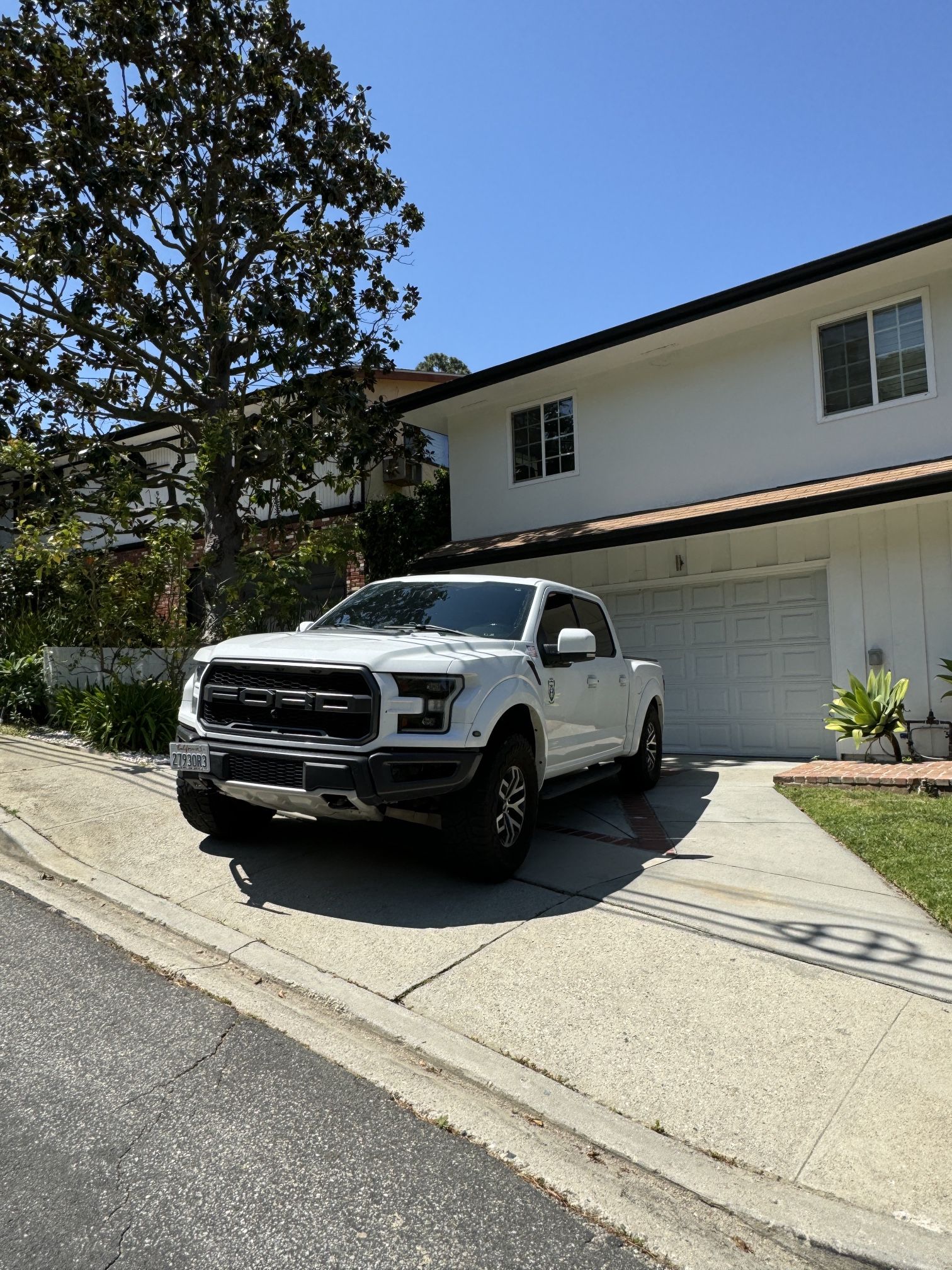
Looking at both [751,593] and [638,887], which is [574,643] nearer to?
[638,887]

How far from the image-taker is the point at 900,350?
10297 millimetres

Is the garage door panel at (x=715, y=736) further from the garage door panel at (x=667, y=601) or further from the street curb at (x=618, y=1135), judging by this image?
the street curb at (x=618, y=1135)

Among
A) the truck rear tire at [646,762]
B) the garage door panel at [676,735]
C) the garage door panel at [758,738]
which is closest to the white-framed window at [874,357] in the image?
the garage door panel at [758,738]

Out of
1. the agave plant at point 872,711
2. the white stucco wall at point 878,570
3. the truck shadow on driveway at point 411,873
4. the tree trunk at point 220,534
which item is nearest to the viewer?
the truck shadow on driveway at point 411,873

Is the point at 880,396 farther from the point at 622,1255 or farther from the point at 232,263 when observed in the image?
the point at 622,1255

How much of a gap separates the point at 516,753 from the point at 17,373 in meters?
10.7

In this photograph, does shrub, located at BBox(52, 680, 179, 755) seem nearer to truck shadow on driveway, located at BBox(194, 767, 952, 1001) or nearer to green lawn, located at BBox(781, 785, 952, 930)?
truck shadow on driveway, located at BBox(194, 767, 952, 1001)

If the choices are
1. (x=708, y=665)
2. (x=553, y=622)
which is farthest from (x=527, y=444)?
(x=553, y=622)

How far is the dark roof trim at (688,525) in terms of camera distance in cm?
905

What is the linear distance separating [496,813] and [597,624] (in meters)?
2.93

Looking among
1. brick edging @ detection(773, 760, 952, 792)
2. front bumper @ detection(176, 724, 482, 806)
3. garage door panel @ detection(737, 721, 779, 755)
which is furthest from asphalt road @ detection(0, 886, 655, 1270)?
garage door panel @ detection(737, 721, 779, 755)

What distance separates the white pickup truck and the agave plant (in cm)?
469

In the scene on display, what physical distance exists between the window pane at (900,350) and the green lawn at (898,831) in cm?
524

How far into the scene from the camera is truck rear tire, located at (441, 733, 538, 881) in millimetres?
4824
